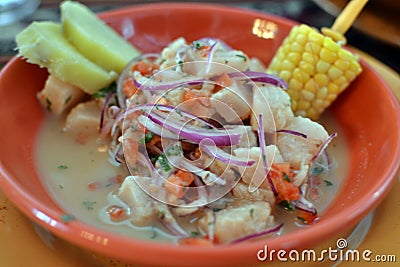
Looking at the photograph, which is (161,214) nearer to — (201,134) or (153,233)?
(153,233)

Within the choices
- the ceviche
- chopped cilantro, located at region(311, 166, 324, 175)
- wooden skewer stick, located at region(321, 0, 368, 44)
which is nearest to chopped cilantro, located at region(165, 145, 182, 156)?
the ceviche

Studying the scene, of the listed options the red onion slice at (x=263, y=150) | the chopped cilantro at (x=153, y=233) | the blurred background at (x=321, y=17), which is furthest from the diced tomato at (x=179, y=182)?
the blurred background at (x=321, y=17)

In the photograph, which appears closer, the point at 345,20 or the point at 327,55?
the point at 327,55

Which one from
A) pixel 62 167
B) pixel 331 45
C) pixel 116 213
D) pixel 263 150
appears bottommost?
pixel 62 167

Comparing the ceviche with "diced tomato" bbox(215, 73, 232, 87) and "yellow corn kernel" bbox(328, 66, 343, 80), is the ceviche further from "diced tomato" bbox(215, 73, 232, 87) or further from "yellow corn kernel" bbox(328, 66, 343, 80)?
"yellow corn kernel" bbox(328, 66, 343, 80)

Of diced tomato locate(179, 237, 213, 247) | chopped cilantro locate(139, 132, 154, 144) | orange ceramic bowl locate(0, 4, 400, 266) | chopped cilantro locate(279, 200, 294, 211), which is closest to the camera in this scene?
orange ceramic bowl locate(0, 4, 400, 266)

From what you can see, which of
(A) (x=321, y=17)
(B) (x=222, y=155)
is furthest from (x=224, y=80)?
(A) (x=321, y=17)
